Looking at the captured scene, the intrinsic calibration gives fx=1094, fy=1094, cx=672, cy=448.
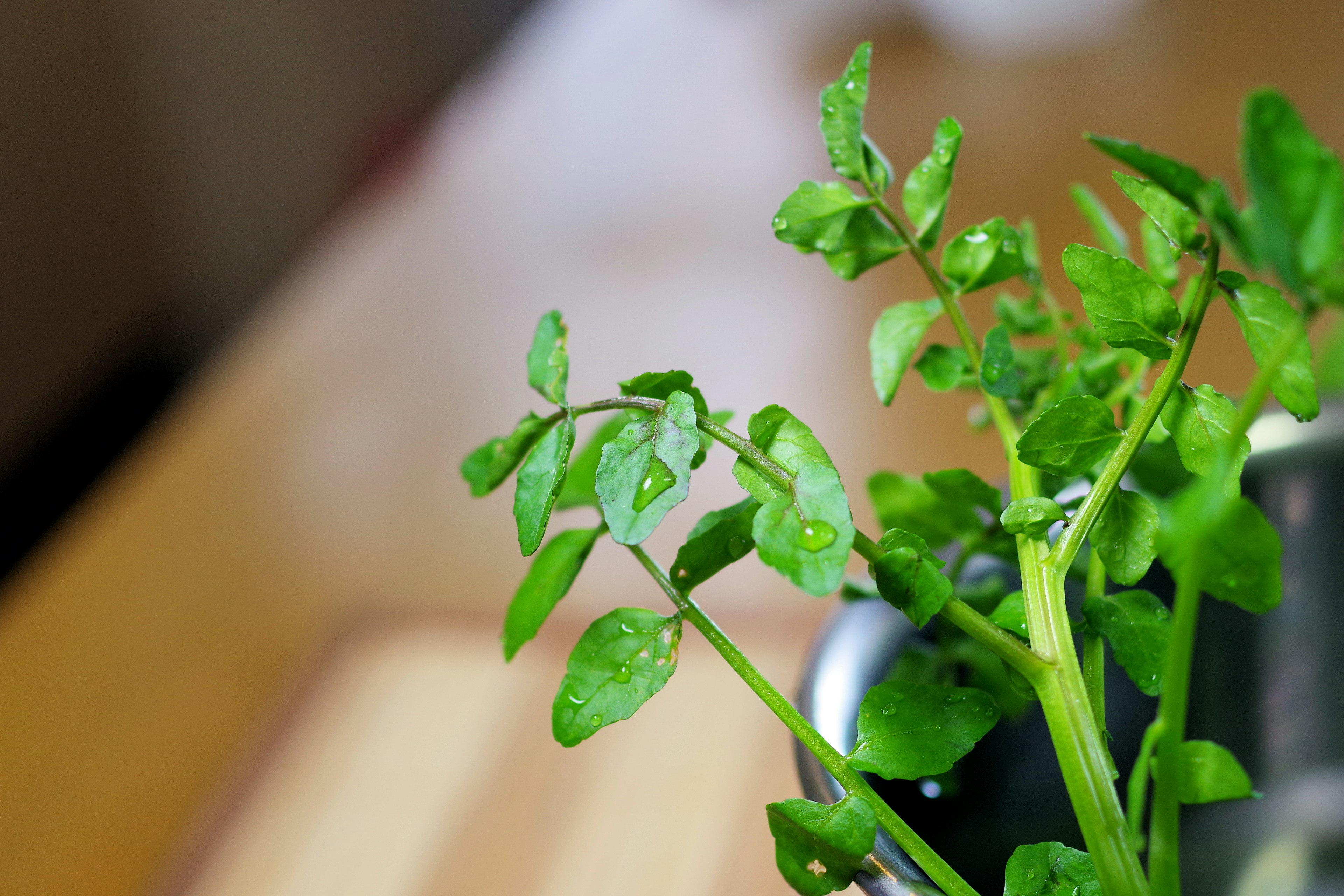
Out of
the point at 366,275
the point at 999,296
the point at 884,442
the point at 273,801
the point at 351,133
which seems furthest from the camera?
the point at 351,133

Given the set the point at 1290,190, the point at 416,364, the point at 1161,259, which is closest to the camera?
the point at 1290,190

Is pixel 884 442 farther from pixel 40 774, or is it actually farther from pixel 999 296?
pixel 40 774

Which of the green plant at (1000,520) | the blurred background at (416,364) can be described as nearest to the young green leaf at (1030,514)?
the green plant at (1000,520)

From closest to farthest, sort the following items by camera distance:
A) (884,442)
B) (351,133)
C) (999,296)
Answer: (999,296) → (884,442) → (351,133)

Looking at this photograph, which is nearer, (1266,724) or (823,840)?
(823,840)

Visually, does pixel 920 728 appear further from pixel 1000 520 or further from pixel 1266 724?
pixel 1266 724

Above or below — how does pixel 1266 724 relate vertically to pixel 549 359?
below

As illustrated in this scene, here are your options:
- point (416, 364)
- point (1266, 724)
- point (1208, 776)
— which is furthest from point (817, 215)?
point (416, 364)

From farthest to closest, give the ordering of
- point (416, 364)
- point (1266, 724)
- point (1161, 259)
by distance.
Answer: point (416, 364), point (1266, 724), point (1161, 259)

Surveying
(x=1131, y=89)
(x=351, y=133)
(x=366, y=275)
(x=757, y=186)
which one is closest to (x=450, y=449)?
(x=366, y=275)
